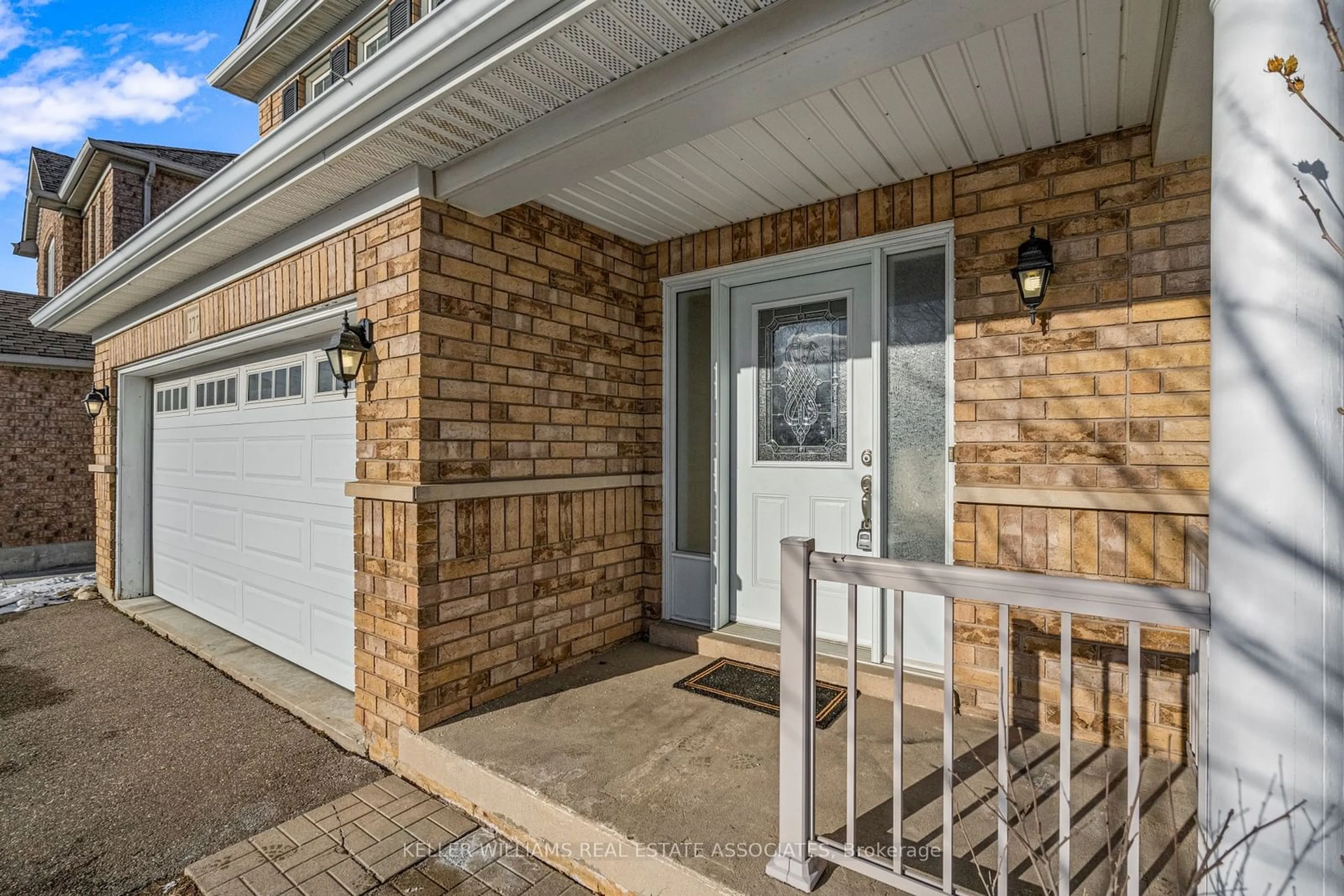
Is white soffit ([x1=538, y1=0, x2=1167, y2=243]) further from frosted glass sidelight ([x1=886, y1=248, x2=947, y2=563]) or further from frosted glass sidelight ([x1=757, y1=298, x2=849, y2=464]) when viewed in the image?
frosted glass sidelight ([x1=757, y1=298, x2=849, y2=464])

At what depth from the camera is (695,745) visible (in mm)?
2438

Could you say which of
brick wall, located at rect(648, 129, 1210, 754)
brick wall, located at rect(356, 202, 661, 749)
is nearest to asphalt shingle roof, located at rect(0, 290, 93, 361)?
brick wall, located at rect(356, 202, 661, 749)

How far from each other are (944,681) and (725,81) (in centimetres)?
181

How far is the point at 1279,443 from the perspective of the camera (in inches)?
41.6

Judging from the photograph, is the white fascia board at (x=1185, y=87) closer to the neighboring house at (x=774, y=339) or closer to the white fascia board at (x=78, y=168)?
the neighboring house at (x=774, y=339)

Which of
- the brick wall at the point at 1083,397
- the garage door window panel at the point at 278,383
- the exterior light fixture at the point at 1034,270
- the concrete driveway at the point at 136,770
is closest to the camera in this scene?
the concrete driveway at the point at 136,770

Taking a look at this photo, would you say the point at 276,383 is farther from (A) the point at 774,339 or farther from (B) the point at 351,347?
(A) the point at 774,339

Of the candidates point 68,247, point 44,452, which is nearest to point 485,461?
point 44,452

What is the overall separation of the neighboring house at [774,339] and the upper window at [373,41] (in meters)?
0.24

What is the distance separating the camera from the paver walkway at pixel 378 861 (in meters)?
1.94

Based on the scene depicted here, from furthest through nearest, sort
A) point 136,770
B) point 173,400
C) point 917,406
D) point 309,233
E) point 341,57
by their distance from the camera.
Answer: point 173,400, point 341,57, point 309,233, point 917,406, point 136,770

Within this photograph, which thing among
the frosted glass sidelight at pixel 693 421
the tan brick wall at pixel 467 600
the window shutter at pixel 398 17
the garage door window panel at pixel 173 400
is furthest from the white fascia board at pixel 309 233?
the window shutter at pixel 398 17

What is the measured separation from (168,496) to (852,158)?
6025 millimetres

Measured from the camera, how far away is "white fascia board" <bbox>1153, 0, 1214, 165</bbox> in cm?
158
